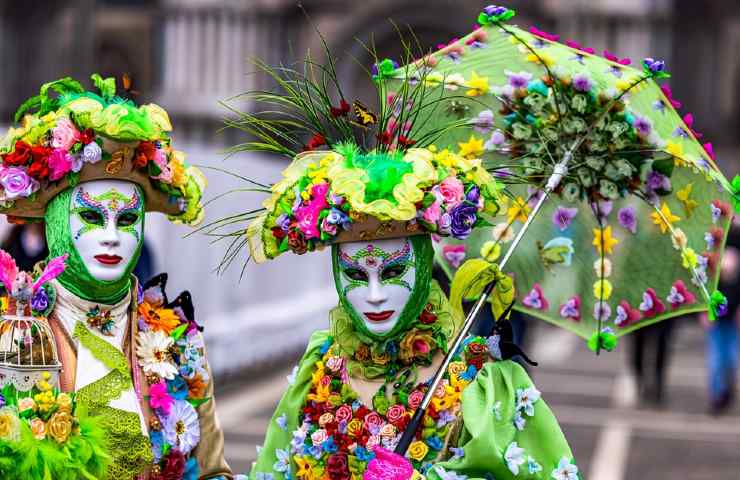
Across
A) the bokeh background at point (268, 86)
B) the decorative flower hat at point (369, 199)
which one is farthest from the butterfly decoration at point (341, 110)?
the bokeh background at point (268, 86)

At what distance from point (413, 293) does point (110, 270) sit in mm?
938

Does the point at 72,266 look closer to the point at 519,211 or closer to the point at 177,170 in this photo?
the point at 177,170

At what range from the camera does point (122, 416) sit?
4.50 meters

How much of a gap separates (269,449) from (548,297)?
1.20 metres

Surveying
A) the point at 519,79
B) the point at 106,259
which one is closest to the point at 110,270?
the point at 106,259

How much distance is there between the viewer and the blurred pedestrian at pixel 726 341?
11.9 meters

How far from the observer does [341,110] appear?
4.67 metres

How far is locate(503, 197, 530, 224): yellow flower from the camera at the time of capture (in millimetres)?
5199

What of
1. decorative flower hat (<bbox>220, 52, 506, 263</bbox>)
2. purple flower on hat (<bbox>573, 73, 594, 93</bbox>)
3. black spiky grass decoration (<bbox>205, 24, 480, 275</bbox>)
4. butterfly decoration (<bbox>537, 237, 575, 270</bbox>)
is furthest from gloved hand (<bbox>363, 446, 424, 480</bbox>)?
purple flower on hat (<bbox>573, 73, 594, 93</bbox>)

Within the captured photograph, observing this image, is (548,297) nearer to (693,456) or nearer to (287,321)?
(693,456)

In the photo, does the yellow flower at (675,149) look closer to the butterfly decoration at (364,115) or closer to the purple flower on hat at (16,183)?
the butterfly decoration at (364,115)

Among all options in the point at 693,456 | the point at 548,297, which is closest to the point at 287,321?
the point at 693,456

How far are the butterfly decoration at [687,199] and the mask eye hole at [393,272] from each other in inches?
46.2

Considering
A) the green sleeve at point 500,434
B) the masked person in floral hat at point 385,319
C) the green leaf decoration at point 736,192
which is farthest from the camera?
the green leaf decoration at point 736,192
